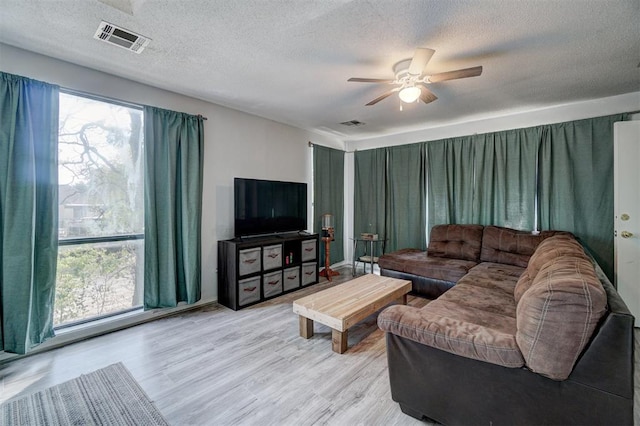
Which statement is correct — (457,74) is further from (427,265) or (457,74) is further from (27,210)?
(27,210)

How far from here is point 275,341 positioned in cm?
259

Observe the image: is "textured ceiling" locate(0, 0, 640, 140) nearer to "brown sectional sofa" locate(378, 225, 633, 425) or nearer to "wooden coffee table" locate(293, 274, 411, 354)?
"brown sectional sofa" locate(378, 225, 633, 425)

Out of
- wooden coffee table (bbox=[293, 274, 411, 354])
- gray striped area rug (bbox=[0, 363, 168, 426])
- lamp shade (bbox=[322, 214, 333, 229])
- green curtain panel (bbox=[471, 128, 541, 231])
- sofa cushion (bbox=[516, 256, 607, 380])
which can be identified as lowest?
gray striped area rug (bbox=[0, 363, 168, 426])

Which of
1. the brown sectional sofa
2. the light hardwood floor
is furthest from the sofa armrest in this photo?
the light hardwood floor

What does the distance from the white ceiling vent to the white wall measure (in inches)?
28.8

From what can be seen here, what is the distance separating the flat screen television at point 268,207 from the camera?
362cm

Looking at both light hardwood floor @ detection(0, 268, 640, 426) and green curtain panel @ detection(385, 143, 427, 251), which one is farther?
green curtain panel @ detection(385, 143, 427, 251)

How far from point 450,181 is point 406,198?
2.46ft

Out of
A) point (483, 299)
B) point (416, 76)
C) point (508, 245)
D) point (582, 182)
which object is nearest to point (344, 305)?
point (483, 299)

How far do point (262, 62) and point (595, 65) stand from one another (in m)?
3.01

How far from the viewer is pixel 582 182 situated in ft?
11.0

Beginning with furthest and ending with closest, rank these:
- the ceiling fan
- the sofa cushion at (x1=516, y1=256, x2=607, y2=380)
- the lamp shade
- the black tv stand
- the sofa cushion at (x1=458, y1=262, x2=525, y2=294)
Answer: the lamp shade, the black tv stand, the sofa cushion at (x1=458, y1=262, x2=525, y2=294), the ceiling fan, the sofa cushion at (x1=516, y1=256, x2=607, y2=380)

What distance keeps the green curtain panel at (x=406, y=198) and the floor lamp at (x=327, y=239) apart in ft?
3.45

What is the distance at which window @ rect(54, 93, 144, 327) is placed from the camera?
2.57 meters
